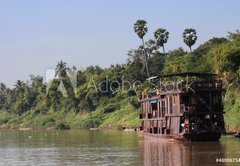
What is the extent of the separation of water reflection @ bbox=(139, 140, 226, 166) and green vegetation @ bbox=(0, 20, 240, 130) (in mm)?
14678

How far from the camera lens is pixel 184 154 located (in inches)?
1441

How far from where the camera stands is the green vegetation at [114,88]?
2717 inches

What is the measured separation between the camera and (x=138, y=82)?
100 m

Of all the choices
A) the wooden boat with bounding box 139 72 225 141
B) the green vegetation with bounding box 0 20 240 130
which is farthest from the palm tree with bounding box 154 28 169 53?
the wooden boat with bounding box 139 72 225 141

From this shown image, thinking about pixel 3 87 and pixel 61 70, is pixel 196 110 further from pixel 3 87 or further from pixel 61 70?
pixel 3 87

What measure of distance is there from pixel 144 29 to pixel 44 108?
39876 millimetres

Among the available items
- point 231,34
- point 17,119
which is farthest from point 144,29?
point 17,119

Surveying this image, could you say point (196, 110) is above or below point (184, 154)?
above

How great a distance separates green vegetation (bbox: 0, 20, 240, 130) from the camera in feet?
226

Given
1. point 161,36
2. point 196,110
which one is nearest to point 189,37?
point 161,36

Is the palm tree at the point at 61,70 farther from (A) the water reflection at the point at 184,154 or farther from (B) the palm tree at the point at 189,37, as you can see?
(A) the water reflection at the point at 184,154

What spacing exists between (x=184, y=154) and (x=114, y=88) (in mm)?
73851

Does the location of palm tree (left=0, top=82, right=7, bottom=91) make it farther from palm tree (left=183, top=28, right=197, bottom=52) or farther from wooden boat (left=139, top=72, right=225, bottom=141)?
wooden boat (left=139, top=72, right=225, bottom=141)

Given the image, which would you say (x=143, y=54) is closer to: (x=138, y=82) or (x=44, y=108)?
(x=138, y=82)
